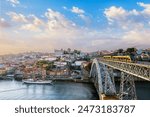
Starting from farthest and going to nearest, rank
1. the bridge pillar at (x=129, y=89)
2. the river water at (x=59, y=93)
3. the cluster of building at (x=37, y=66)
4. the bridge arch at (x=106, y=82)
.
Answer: the cluster of building at (x=37, y=66), the river water at (x=59, y=93), the bridge arch at (x=106, y=82), the bridge pillar at (x=129, y=89)

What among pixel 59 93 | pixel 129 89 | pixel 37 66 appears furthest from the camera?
pixel 37 66

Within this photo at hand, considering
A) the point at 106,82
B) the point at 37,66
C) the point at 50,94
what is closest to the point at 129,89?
the point at 106,82

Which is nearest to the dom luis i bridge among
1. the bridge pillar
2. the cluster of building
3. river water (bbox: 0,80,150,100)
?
the bridge pillar

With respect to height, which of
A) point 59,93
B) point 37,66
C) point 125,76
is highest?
point 125,76

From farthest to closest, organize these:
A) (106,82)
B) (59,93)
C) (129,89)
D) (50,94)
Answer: (59,93) → (50,94) → (106,82) → (129,89)

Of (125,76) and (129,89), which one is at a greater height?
(125,76)

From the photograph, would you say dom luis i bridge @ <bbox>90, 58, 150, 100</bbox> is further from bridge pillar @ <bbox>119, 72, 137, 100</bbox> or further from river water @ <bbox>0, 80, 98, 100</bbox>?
river water @ <bbox>0, 80, 98, 100</bbox>

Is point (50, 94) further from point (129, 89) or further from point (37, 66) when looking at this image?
point (37, 66)

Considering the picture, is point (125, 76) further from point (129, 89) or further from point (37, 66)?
point (37, 66)

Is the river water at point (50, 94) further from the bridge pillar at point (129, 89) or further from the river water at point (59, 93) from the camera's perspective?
the bridge pillar at point (129, 89)

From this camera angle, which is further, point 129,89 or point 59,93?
point 59,93

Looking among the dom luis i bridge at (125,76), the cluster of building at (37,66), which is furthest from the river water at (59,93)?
the cluster of building at (37,66)
